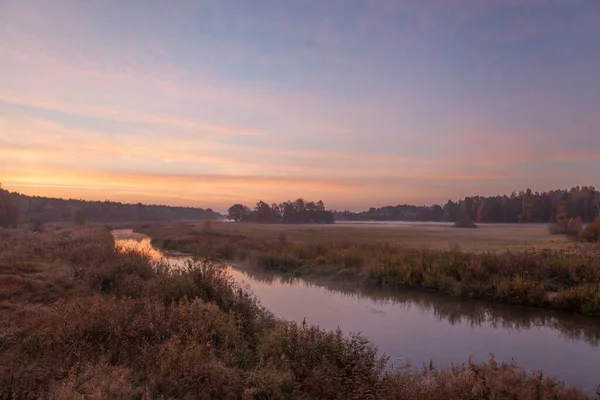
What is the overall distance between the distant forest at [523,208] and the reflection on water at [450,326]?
72100 millimetres

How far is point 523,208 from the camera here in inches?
4220

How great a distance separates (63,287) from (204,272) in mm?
5231

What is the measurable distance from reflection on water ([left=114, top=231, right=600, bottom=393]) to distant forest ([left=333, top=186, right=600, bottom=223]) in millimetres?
72100

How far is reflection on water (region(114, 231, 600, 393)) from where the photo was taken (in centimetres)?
1141

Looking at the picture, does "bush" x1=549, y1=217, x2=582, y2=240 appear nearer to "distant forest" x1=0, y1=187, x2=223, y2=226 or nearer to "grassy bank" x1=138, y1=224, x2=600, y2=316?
"grassy bank" x1=138, y1=224, x2=600, y2=316

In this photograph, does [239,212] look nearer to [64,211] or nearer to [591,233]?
[64,211]

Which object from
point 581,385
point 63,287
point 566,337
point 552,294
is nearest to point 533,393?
point 581,385

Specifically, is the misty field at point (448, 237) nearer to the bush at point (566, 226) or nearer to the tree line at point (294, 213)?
the bush at point (566, 226)

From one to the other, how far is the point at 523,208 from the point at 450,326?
→ 107 m

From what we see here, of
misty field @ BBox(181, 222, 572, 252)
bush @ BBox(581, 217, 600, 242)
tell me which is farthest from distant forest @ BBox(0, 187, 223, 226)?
bush @ BBox(581, 217, 600, 242)

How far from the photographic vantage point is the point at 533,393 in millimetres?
7207

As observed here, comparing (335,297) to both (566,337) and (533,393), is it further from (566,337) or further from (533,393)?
(533,393)

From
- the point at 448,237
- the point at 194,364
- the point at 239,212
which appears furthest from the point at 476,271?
the point at 239,212

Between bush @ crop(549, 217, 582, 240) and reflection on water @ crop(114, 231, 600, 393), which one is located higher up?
bush @ crop(549, 217, 582, 240)
